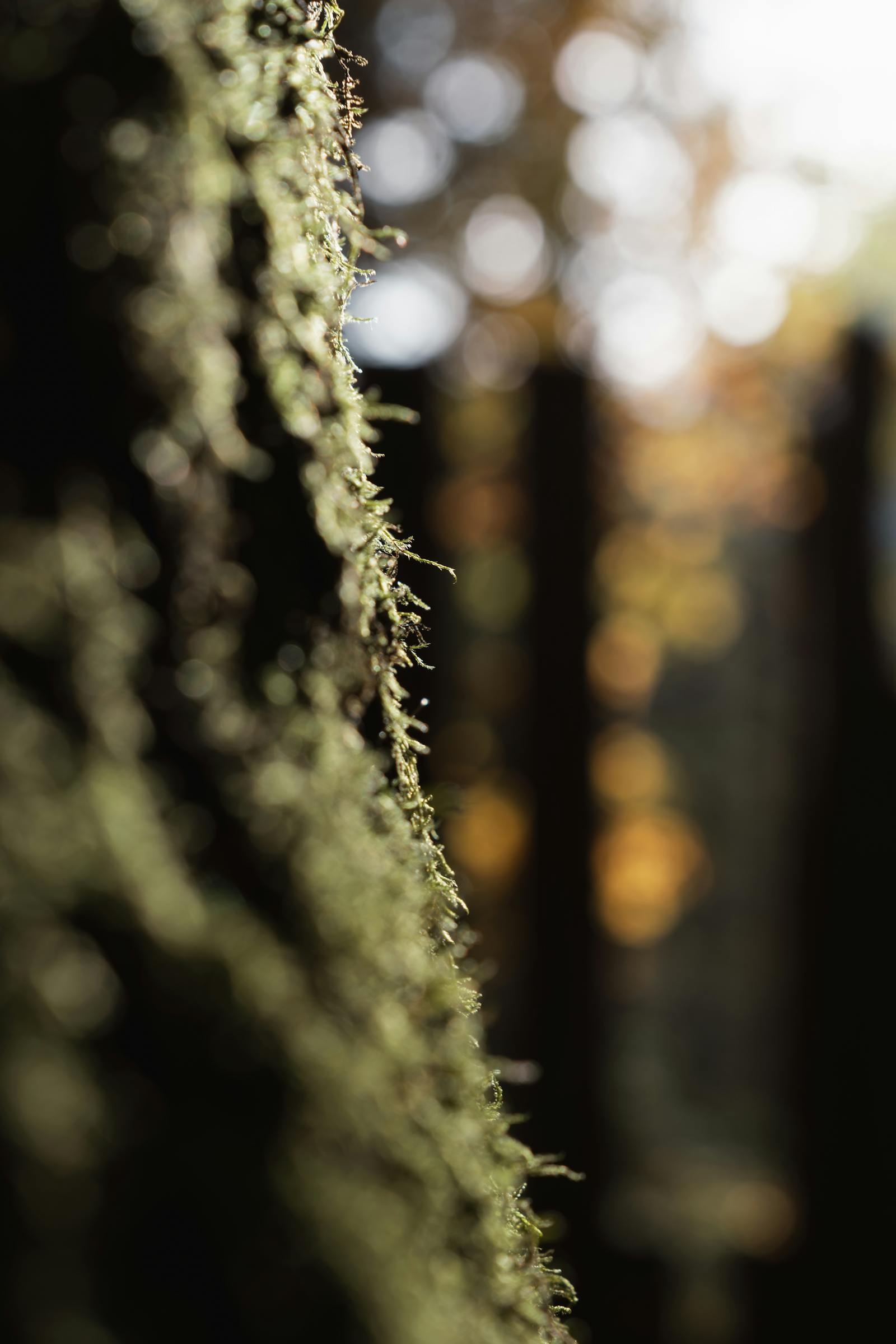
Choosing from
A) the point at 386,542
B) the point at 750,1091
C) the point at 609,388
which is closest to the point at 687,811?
the point at 750,1091

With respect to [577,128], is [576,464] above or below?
below

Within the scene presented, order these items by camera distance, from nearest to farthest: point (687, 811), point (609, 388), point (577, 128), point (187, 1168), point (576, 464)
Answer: point (187, 1168)
point (576, 464)
point (609, 388)
point (577, 128)
point (687, 811)

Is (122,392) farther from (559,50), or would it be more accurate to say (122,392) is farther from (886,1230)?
(559,50)

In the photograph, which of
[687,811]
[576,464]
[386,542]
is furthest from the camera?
[687,811]

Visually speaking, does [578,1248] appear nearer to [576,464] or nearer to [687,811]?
[576,464]

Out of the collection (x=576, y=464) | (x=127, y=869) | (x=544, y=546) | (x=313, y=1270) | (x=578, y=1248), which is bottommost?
(x=313, y=1270)

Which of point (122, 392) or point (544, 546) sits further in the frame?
point (544, 546)
